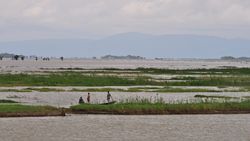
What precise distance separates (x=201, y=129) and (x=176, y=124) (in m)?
2.13

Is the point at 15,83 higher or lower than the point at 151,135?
higher

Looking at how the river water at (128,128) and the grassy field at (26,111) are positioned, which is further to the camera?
the grassy field at (26,111)

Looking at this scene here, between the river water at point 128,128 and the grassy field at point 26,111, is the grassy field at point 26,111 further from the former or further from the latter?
the river water at point 128,128

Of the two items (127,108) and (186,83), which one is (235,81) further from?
(127,108)

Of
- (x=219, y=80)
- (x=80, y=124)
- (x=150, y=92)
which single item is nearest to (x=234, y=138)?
(x=80, y=124)

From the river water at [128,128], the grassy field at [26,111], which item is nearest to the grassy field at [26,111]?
the grassy field at [26,111]

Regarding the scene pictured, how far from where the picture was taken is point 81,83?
2862 inches

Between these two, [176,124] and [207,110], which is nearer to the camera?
[176,124]

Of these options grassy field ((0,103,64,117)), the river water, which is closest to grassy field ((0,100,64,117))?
grassy field ((0,103,64,117))

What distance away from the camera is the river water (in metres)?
31.1

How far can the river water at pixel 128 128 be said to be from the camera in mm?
31125

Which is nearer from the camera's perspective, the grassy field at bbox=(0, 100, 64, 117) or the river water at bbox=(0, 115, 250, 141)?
the river water at bbox=(0, 115, 250, 141)

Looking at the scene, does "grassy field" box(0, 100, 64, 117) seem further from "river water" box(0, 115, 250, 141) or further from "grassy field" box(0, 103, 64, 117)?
"river water" box(0, 115, 250, 141)

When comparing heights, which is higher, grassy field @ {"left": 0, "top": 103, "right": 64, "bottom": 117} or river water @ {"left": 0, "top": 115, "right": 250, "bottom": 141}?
grassy field @ {"left": 0, "top": 103, "right": 64, "bottom": 117}
